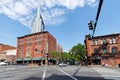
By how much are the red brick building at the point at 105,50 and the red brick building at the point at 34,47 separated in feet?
89.2

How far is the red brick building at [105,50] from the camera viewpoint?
60.1 meters

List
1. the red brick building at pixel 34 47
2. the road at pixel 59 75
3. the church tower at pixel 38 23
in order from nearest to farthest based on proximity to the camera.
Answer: the road at pixel 59 75
the red brick building at pixel 34 47
the church tower at pixel 38 23

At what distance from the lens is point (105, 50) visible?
63.0 m

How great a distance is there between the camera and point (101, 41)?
212 ft

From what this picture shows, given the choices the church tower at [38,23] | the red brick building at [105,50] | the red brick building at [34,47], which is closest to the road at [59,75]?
the red brick building at [105,50]

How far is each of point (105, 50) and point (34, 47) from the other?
43710mm

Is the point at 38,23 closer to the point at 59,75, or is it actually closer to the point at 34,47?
the point at 34,47

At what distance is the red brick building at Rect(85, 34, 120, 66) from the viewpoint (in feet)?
197

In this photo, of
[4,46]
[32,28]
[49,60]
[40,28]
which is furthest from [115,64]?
[32,28]

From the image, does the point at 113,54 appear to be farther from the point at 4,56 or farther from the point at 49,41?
the point at 4,56

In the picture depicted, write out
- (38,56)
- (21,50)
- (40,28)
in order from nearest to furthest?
1. (38,56)
2. (21,50)
3. (40,28)

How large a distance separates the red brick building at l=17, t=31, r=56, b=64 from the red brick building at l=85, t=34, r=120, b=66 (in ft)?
89.2

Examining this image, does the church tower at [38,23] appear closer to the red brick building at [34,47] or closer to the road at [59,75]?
the red brick building at [34,47]

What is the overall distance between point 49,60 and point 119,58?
1605 inches
